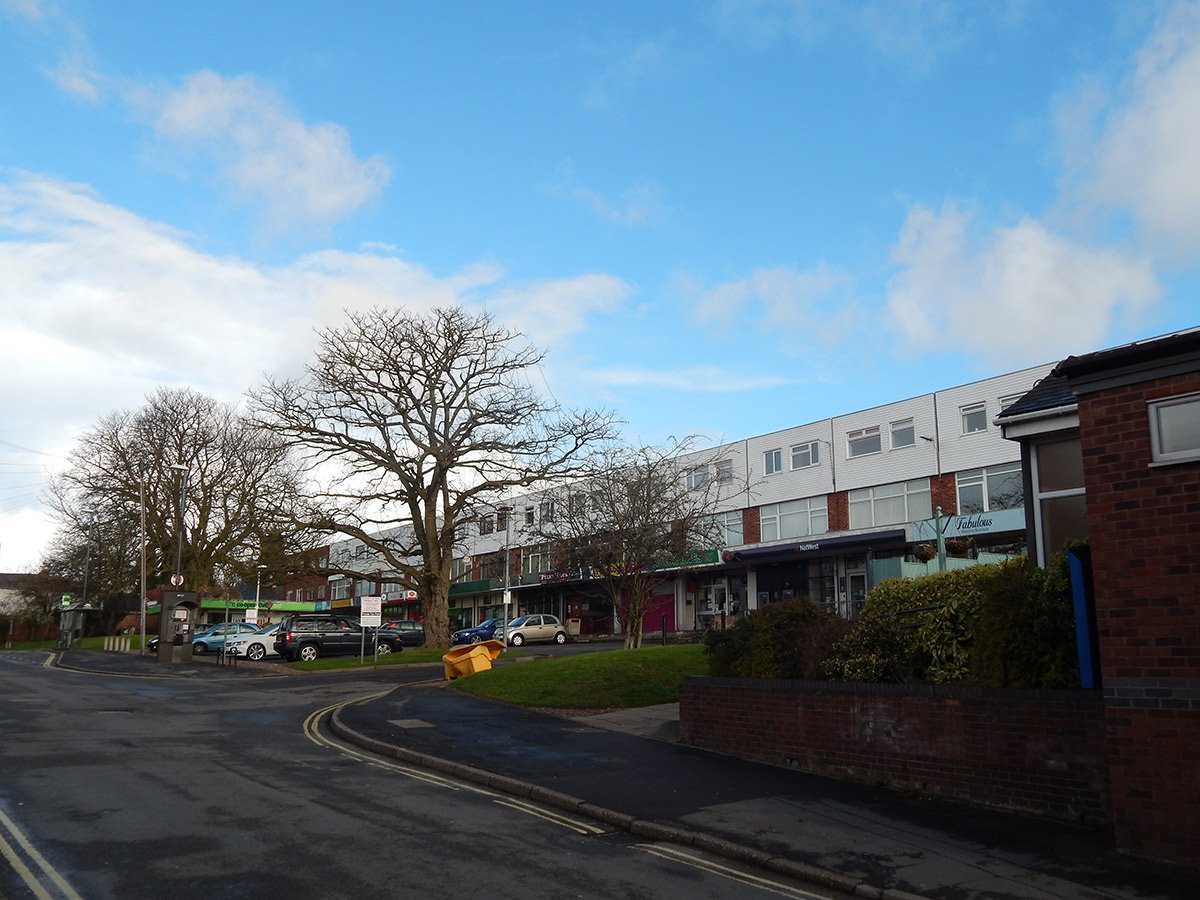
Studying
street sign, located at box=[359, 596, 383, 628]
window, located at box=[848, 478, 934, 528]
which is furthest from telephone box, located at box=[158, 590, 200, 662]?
window, located at box=[848, 478, 934, 528]

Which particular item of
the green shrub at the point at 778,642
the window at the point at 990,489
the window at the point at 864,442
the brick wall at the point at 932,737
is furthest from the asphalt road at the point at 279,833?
the window at the point at 864,442

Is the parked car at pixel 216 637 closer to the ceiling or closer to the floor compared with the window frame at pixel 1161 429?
closer to the floor

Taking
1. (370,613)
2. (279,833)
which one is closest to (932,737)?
(279,833)

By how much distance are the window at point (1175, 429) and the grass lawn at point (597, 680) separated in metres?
11.8

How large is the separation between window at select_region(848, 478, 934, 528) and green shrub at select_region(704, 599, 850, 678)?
91.4 ft

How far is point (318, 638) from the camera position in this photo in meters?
36.8

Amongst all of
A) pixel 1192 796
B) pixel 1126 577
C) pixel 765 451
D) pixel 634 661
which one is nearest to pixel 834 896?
pixel 1192 796

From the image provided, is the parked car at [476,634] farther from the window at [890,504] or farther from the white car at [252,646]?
the window at [890,504]

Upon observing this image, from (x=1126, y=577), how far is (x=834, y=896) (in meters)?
3.86

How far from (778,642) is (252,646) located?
28941mm

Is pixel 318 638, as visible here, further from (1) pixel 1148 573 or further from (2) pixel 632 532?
(1) pixel 1148 573

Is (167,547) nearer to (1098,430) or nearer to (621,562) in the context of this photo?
(621,562)

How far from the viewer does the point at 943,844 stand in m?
9.03

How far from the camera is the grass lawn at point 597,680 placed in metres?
19.3
